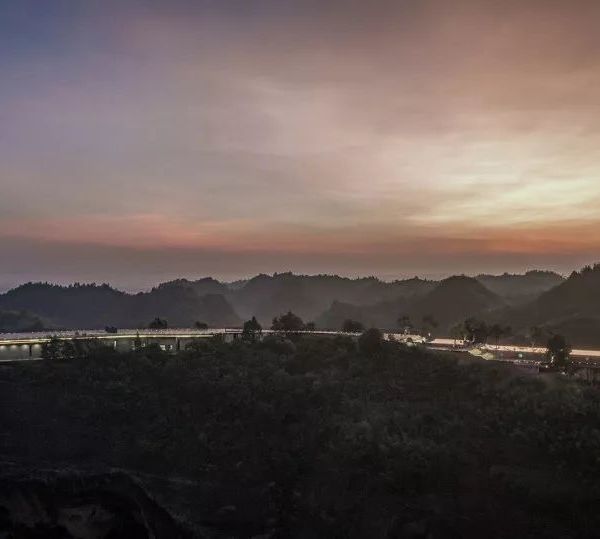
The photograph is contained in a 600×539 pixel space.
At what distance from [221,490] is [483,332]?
5929 cm

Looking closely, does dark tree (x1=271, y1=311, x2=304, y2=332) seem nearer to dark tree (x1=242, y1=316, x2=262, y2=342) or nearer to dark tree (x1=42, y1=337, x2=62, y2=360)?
dark tree (x1=242, y1=316, x2=262, y2=342)

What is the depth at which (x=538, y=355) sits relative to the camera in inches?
3002

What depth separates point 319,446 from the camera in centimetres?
4616

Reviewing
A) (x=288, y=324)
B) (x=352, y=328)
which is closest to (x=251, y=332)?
(x=288, y=324)

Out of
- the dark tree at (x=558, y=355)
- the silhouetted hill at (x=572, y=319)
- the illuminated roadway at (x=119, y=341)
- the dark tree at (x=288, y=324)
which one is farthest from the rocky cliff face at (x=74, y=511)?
the silhouetted hill at (x=572, y=319)

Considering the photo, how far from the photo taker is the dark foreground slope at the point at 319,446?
36.4 metres

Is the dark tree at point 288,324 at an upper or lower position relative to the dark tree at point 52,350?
upper

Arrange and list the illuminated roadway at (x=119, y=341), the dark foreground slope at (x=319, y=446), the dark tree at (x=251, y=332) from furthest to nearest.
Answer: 1. the dark tree at (x=251, y=332)
2. the illuminated roadway at (x=119, y=341)
3. the dark foreground slope at (x=319, y=446)

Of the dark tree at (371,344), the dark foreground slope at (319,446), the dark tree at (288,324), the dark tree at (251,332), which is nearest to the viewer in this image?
the dark foreground slope at (319,446)

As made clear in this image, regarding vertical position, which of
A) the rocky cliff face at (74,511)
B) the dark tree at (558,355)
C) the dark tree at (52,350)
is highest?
the dark tree at (52,350)

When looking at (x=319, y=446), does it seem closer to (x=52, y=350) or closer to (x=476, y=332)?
(x=52, y=350)

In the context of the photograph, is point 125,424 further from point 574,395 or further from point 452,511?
point 574,395

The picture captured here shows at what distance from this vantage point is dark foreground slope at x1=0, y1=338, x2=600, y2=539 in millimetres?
36406

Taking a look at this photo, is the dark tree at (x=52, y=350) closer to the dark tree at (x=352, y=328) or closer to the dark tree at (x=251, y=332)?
the dark tree at (x=251, y=332)
